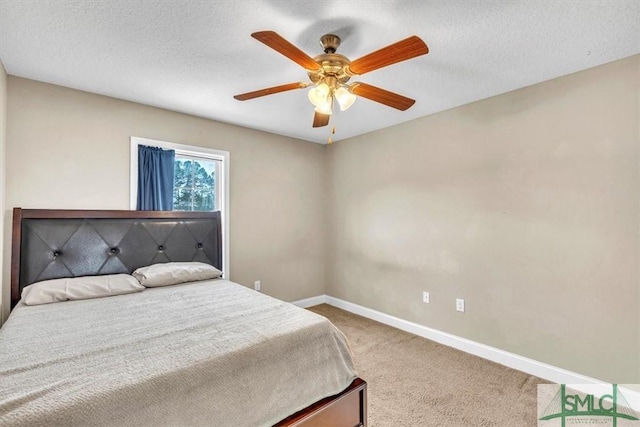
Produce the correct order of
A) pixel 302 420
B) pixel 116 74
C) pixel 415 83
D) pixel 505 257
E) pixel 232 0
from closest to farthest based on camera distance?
pixel 302 420 < pixel 232 0 < pixel 116 74 < pixel 415 83 < pixel 505 257

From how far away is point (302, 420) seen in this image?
1370mm

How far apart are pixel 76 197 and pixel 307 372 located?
8.13 ft

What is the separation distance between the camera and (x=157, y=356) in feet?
4.05

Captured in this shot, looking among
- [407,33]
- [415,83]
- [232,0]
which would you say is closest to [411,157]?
[415,83]

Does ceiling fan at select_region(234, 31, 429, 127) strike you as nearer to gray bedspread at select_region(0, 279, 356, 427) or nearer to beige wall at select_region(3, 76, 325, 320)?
gray bedspread at select_region(0, 279, 356, 427)

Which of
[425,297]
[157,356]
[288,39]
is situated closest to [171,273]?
[157,356]

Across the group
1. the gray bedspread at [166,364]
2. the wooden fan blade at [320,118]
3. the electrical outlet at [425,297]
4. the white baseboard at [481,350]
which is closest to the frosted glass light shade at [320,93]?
the wooden fan blade at [320,118]

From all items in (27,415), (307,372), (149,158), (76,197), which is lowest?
(307,372)

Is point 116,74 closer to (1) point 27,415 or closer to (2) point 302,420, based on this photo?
(1) point 27,415

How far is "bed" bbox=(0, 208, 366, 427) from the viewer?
39.6 inches

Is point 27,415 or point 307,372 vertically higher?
point 27,415

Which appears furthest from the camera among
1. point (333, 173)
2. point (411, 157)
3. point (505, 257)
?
point (333, 173)

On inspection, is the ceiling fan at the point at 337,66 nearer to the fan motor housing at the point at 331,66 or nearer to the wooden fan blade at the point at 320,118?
the fan motor housing at the point at 331,66

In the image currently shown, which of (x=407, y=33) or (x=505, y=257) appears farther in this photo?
(x=505, y=257)
